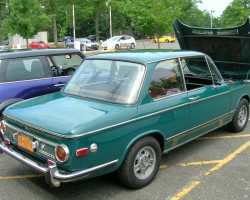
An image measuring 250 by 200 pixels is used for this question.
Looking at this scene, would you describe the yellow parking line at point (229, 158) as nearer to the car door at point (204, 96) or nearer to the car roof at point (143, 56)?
the car door at point (204, 96)

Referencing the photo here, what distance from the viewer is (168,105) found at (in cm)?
435

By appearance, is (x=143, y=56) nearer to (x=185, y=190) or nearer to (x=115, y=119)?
(x=115, y=119)

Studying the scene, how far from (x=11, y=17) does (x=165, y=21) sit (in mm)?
11359

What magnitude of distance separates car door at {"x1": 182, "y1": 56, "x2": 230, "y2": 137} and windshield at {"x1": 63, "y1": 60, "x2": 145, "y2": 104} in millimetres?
997

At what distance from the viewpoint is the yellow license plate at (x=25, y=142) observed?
3837mm

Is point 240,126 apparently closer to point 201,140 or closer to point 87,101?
point 201,140

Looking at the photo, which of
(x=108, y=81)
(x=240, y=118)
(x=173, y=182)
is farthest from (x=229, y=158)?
(x=108, y=81)

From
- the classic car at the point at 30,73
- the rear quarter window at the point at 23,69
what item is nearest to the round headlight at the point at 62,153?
the classic car at the point at 30,73

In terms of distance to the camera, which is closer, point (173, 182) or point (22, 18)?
point (173, 182)

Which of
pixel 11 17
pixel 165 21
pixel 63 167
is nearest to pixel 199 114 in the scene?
pixel 63 167

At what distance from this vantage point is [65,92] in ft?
15.5

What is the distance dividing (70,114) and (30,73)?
9.60 feet

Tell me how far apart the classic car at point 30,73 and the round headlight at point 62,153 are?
2.50m

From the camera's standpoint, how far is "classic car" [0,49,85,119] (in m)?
5.96
